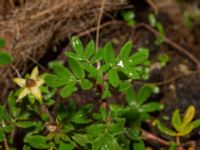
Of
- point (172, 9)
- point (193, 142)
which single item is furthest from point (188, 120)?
point (172, 9)

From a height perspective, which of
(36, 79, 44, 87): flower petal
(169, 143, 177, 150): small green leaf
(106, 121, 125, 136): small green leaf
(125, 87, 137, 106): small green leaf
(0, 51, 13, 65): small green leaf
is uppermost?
(0, 51, 13, 65): small green leaf

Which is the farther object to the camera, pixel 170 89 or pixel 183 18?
pixel 183 18

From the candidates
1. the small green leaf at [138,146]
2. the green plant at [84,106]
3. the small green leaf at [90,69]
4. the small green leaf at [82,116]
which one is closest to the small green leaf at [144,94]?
the green plant at [84,106]

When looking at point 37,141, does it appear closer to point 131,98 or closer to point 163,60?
point 131,98

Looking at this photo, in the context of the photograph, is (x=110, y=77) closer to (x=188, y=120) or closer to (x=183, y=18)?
(x=188, y=120)

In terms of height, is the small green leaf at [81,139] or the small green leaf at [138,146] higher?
the small green leaf at [81,139]

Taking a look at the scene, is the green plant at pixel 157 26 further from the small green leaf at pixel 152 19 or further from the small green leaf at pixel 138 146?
the small green leaf at pixel 138 146

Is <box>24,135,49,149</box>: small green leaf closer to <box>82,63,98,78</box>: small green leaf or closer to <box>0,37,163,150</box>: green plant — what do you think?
<box>0,37,163,150</box>: green plant

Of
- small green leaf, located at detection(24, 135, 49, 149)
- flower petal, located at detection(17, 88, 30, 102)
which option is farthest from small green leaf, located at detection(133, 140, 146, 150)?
flower petal, located at detection(17, 88, 30, 102)
